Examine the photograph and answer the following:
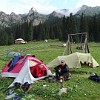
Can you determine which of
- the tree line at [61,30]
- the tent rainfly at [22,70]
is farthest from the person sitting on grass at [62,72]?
the tree line at [61,30]

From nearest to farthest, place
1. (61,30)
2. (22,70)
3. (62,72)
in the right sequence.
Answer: (62,72)
(22,70)
(61,30)

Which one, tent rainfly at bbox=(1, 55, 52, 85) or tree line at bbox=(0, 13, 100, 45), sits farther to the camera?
tree line at bbox=(0, 13, 100, 45)

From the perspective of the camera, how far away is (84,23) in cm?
9888

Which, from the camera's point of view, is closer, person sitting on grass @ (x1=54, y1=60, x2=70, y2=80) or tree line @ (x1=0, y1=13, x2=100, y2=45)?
person sitting on grass @ (x1=54, y1=60, x2=70, y2=80)

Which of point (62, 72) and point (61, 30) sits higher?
point (61, 30)

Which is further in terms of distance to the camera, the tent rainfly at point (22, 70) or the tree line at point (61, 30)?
the tree line at point (61, 30)

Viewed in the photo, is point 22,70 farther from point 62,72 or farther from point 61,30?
point 61,30

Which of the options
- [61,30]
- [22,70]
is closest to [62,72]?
[22,70]

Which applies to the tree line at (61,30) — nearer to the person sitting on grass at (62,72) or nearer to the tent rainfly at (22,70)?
the tent rainfly at (22,70)

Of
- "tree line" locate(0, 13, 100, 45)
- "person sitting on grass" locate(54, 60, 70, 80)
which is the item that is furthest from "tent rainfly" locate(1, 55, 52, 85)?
"tree line" locate(0, 13, 100, 45)

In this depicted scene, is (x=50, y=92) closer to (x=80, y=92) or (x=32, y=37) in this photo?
(x=80, y=92)

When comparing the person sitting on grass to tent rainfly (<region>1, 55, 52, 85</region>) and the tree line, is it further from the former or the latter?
the tree line

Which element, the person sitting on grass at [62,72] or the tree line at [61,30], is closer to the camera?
the person sitting on grass at [62,72]

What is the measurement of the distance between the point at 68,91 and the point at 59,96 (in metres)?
0.85
